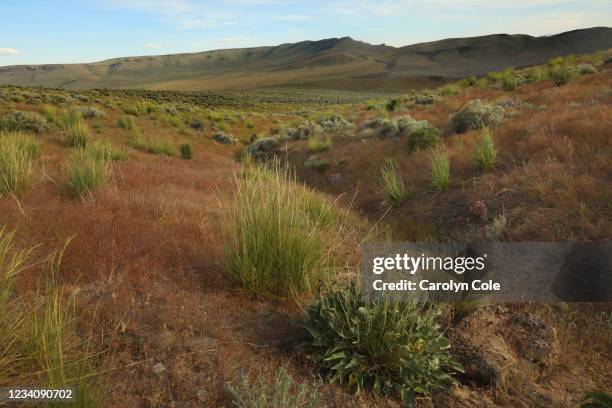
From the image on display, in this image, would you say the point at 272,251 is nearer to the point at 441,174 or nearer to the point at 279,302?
Answer: the point at 279,302

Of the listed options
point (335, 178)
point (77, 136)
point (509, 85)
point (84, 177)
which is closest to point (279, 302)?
point (84, 177)

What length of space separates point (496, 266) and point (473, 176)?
3038mm

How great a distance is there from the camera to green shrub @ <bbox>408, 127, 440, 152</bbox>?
9.85m

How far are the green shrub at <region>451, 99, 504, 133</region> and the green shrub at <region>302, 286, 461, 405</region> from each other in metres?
8.36

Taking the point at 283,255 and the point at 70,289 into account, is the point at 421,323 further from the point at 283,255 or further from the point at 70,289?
the point at 70,289

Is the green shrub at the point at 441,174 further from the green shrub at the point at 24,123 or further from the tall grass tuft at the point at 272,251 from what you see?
the green shrub at the point at 24,123

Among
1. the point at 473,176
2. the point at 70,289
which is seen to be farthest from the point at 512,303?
the point at 70,289

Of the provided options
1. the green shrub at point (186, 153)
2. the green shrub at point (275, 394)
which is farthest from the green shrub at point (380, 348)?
the green shrub at point (186, 153)

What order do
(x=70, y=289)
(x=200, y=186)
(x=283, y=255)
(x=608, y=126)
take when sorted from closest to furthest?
(x=70, y=289)
(x=283, y=255)
(x=608, y=126)
(x=200, y=186)

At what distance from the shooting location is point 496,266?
4.84m

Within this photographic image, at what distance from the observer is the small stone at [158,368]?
2895mm

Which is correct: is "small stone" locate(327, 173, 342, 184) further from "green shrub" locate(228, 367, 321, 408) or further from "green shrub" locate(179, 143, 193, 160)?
"green shrub" locate(228, 367, 321, 408)

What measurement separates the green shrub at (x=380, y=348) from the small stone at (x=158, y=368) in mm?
1048

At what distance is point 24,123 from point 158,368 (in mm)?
14545
